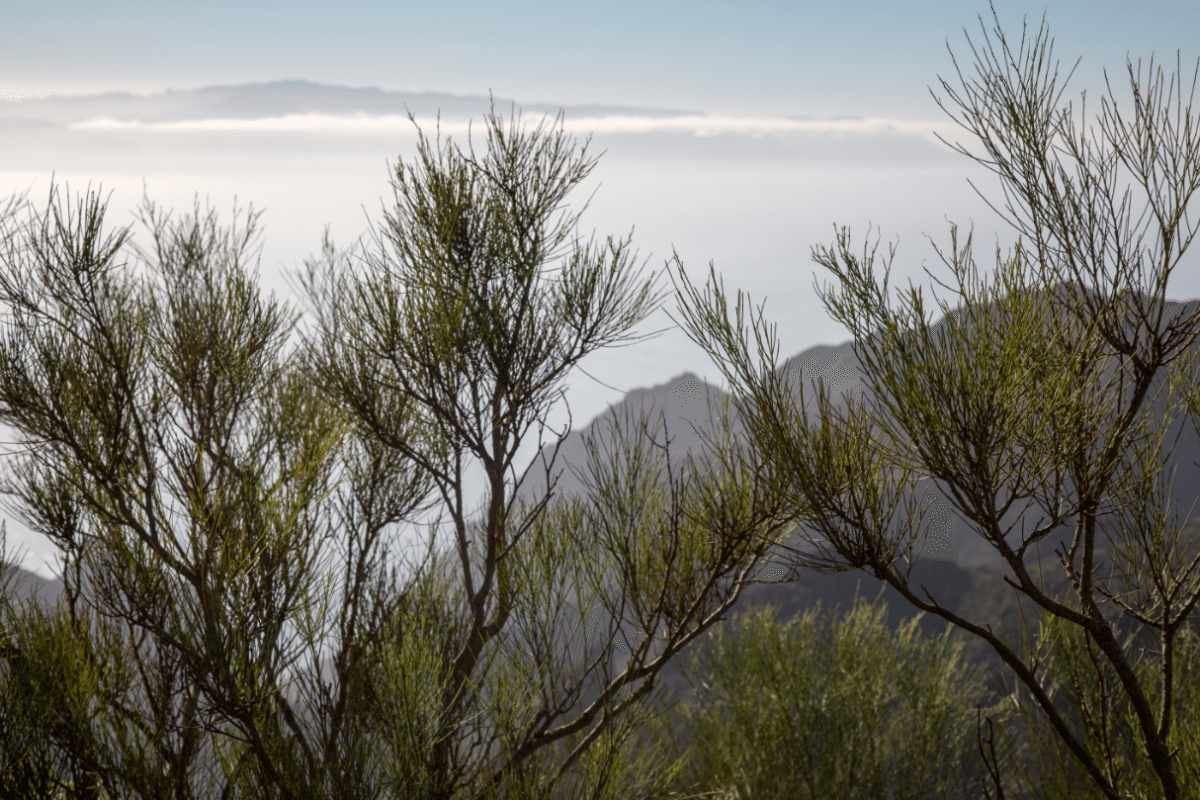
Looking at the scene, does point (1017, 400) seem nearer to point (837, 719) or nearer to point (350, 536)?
A: point (350, 536)

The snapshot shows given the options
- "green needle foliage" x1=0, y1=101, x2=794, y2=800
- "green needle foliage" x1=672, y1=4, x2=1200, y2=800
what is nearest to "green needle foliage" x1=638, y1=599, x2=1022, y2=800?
"green needle foliage" x1=0, y1=101, x2=794, y2=800

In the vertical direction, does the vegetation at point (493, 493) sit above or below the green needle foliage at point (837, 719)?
above

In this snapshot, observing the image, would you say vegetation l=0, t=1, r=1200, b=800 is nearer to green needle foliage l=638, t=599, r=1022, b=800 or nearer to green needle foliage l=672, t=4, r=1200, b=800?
green needle foliage l=672, t=4, r=1200, b=800

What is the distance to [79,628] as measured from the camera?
337cm

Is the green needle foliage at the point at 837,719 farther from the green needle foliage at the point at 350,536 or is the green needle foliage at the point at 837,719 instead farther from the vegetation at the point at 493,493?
the green needle foliage at the point at 350,536

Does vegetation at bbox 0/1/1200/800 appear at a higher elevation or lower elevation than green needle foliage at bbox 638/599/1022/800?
higher

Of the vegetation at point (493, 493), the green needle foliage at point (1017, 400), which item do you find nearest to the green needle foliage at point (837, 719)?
the vegetation at point (493, 493)

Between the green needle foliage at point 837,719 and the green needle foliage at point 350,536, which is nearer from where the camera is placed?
Result: the green needle foliage at point 350,536

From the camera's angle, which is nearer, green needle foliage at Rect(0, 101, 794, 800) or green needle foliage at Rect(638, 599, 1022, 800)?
green needle foliage at Rect(0, 101, 794, 800)

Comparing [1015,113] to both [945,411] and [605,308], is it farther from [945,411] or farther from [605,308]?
[605,308]

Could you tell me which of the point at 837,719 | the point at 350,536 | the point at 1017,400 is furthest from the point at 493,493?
the point at 837,719

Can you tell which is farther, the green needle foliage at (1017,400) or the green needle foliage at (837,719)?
the green needle foliage at (837,719)

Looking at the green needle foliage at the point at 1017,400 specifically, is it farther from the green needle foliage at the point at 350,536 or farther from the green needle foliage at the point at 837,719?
the green needle foliage at the point at 837,719

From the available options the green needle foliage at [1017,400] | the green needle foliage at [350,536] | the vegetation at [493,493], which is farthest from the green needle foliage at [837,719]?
the green needle foliage at [1017,400]
